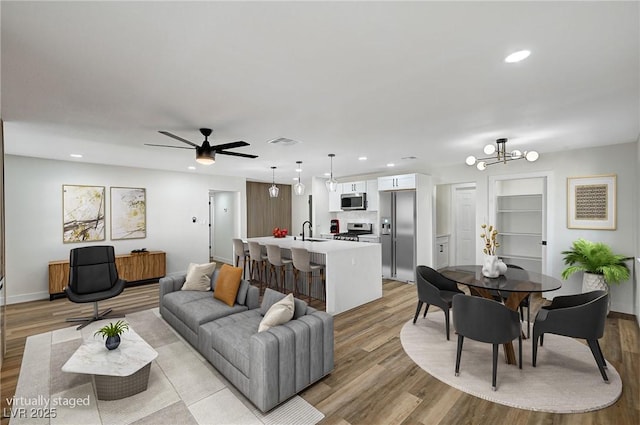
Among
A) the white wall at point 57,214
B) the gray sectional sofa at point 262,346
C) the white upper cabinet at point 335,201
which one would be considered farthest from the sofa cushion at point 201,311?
the white upper cabinet at point 335,201

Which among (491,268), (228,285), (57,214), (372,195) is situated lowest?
Result: (228,285)

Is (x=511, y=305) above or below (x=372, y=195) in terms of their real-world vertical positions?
below

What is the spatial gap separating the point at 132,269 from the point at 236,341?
15.0 ft

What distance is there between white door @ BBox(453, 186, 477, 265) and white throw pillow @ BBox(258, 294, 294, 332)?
235 inches

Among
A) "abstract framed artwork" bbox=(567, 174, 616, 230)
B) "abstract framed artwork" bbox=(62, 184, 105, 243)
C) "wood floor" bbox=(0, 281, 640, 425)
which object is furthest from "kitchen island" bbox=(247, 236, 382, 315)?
"abstract framed artwork" bbox=(62, 184, 105, 243)

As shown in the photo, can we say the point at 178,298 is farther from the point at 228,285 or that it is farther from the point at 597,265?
the point at 597,265

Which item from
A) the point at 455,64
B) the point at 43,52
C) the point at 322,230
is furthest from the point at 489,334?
the point at 322,230

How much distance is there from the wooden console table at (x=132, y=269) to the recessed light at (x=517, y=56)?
6681 mm

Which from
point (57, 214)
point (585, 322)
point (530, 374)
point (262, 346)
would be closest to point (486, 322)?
point (530, 374)

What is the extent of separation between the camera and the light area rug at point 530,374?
2.32 metres

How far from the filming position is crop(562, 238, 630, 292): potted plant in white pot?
13.2 ft

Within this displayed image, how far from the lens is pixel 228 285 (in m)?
3.49

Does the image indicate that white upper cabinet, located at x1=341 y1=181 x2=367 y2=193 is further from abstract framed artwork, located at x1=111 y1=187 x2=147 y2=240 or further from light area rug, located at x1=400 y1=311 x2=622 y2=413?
abstract framed artwork, located at x1=111 y1=187 x2=147 y2=240

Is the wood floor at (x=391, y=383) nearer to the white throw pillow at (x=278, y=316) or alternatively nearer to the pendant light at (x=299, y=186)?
the white throw pillow at (x=278, y=316)
